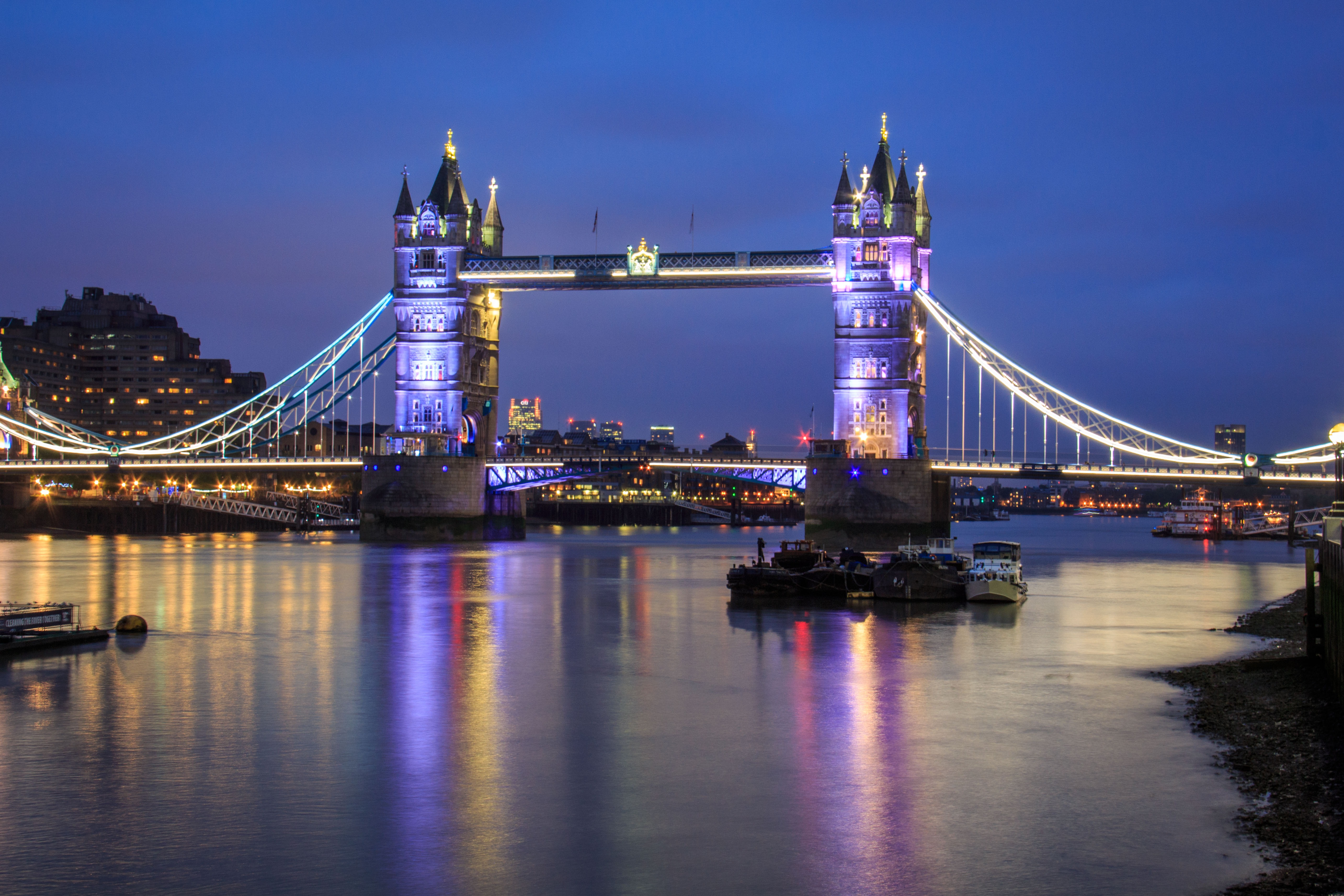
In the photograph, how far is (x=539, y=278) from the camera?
68.4 metres

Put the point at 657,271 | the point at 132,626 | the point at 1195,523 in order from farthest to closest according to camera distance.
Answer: the point at 1195,523, the point at 657,271, the point at 132,626

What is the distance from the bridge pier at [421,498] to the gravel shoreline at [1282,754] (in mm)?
48799

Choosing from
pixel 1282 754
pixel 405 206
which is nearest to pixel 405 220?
pixel 405 206

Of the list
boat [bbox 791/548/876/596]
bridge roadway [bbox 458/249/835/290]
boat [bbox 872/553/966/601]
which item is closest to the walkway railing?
boat [bbox 872/553/966/601]

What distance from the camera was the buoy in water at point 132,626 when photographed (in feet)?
96.4

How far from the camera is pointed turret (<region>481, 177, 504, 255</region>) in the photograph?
74812 mm

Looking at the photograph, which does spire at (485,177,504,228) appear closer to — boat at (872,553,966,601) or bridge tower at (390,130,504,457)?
bridge tower at (390,130,504,457)

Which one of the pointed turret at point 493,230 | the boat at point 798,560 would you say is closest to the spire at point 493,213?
the pointed turret at point 493,230

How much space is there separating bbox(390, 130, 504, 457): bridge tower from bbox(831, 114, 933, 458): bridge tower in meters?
19.6

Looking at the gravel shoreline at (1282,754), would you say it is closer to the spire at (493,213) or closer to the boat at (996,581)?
the boat at (996,581)

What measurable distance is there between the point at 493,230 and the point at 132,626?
1915 inches

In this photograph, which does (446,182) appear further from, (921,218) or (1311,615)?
(1311,615)

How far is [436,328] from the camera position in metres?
70.0

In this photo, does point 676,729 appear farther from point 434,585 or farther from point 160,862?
point 434,585
